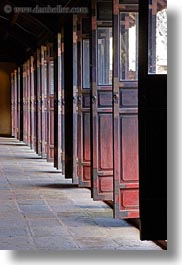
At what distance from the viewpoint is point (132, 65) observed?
5.66m

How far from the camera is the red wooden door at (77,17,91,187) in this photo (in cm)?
736

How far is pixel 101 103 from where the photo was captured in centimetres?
635

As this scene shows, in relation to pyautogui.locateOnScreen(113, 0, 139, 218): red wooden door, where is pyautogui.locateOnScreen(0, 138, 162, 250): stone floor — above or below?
below

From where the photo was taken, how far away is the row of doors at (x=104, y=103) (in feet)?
18.1

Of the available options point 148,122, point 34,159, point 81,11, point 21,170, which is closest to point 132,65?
point 148,122

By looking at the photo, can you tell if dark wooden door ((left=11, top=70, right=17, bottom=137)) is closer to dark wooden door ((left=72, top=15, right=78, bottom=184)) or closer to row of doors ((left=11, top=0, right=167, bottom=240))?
row of doors ((left=11, top=0, right=167, bottom=240))

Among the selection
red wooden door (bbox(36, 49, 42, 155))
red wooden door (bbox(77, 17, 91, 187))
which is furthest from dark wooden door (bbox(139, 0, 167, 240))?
red wooden door (bbox(36, 49, 42, 155))

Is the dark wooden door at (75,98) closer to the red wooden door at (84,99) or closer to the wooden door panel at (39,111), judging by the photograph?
the red wooden door at (84,99)

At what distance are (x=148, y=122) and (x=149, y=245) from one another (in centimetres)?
106

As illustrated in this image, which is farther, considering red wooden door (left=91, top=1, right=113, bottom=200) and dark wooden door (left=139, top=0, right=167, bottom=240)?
red wooden door (left=91, top=1, right=113, bottom=200)

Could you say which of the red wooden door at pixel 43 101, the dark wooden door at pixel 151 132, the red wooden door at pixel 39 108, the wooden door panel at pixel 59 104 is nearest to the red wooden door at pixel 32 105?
the red wooden door at pixel 39 108

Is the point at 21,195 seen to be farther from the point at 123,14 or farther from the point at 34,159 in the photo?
the point at 34,159

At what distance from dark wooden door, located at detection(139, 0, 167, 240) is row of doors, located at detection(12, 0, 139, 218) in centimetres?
119

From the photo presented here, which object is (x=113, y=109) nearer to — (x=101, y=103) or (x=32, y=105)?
(x=101, y=103)
